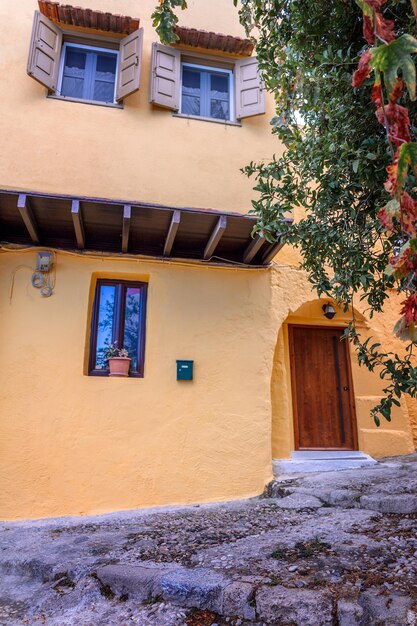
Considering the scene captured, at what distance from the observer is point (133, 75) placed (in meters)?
5.70

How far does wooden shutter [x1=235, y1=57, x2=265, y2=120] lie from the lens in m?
6.08

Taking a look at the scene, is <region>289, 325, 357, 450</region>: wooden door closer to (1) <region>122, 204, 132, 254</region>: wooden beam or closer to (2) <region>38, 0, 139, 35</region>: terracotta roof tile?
(1) <region>122, 204, 132, 254</region>: wooden beam

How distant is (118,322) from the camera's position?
535 centimetres

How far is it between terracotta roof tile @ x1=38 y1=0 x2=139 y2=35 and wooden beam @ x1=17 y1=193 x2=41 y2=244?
304 cm

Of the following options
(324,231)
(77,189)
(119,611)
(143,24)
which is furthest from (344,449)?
(143,24)

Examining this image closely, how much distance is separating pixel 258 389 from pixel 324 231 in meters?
2.49

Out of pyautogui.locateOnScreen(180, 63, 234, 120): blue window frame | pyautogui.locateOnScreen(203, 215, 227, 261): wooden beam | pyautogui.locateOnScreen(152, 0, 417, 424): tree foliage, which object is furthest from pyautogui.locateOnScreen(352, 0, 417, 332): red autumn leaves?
pyautogui.locateOnScreen(180, 63, 234, 120): blue window frame

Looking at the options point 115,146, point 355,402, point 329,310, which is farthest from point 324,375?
point 115,146

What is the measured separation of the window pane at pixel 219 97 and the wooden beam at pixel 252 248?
7.18 ft

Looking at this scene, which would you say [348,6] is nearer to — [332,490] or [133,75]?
[133,75]

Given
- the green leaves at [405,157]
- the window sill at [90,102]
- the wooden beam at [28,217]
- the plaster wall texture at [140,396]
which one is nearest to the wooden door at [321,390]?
the plaster wall texture at [140,396]

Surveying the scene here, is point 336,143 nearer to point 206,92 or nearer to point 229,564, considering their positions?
point 229,564

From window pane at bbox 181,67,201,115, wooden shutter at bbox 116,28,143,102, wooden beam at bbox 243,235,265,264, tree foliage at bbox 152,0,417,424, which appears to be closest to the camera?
tree foliage at bbox 152,0,417,424

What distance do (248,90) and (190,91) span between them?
33.2 inches
